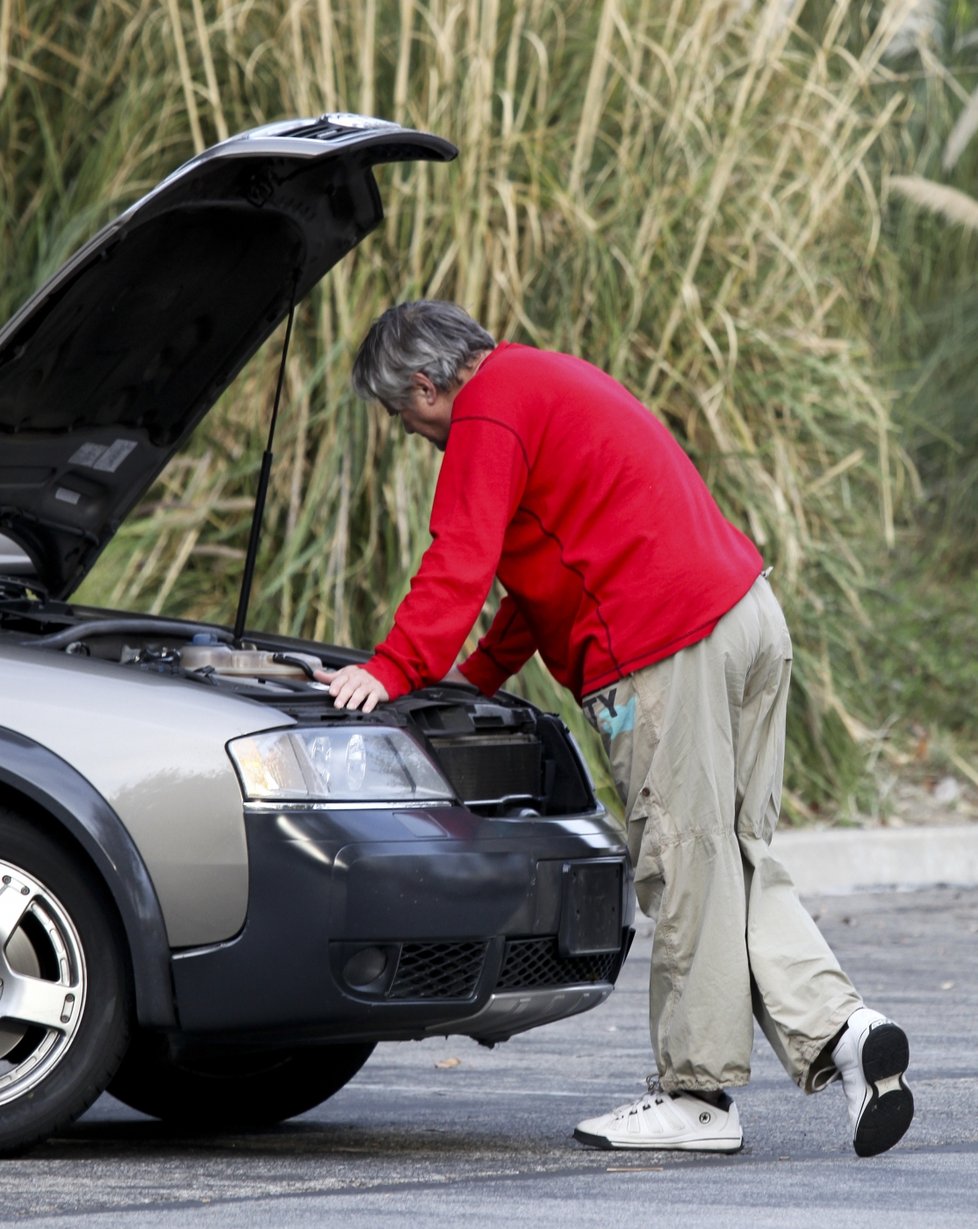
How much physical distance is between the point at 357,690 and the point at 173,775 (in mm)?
406

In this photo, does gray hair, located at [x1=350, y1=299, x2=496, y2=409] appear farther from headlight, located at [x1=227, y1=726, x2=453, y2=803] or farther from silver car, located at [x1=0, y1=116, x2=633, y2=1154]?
headlight, located at [x1=227, y1=726, x2=453, y2=803]

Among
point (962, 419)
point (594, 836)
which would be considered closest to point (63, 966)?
point (594, 836)

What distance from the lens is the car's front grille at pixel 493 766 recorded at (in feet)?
14.7

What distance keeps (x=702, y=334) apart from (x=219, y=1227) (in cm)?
640

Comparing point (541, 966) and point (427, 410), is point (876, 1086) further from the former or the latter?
point (427, 410)

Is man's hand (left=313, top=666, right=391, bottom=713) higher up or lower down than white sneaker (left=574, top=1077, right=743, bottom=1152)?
higher up

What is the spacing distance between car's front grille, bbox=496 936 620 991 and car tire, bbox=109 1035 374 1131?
2.32 ft

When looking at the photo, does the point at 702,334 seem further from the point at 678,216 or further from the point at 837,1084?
the point at 837,1084

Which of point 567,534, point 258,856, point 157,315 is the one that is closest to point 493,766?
point 567,534

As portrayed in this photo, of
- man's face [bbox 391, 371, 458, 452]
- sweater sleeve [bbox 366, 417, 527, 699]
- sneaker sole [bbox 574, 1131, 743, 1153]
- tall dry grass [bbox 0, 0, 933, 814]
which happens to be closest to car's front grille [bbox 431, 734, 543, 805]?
sweater sleeve [bbox 366, 417, 527, 699]

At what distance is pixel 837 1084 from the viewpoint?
18.3ft

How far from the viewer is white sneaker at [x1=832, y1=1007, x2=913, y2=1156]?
4.27m

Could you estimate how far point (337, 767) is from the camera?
4.22 metres

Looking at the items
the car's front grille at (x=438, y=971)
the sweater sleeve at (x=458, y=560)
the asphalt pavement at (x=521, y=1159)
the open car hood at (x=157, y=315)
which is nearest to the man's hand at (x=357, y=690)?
the sweater sleeve at (x=458, y=560)
